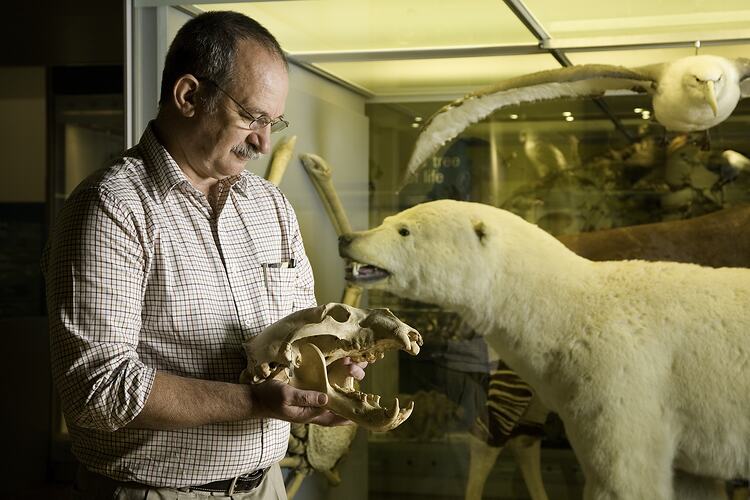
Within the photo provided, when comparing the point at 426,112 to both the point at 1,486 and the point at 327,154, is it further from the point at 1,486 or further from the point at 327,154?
the point at 1,486

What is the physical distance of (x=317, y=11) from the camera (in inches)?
96.0

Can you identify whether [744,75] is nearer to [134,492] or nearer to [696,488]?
[696,488]

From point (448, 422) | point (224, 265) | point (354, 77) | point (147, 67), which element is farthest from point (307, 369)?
point (147, 67)

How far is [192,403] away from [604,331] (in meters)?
0.99

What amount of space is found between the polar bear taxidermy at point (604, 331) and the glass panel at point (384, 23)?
1.31 feet

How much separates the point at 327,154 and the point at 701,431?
1.06m

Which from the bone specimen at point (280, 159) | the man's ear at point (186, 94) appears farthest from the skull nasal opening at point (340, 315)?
the bone specimen at point (280, 159)

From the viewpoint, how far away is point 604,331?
2.11 m

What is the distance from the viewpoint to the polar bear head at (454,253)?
2.24 m

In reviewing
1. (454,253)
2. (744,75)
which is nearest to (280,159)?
(454,253)

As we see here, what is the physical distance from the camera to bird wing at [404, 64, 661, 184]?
2.22 m

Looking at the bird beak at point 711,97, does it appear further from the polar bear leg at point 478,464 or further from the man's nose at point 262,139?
the man's nose at point 262,139

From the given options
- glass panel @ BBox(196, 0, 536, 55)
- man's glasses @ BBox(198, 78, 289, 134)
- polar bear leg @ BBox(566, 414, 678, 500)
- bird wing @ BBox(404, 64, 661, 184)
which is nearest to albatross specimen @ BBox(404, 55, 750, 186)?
bird wing @ BBox(404, 64, 661, 184)

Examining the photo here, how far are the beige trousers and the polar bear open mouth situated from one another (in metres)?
0.65
